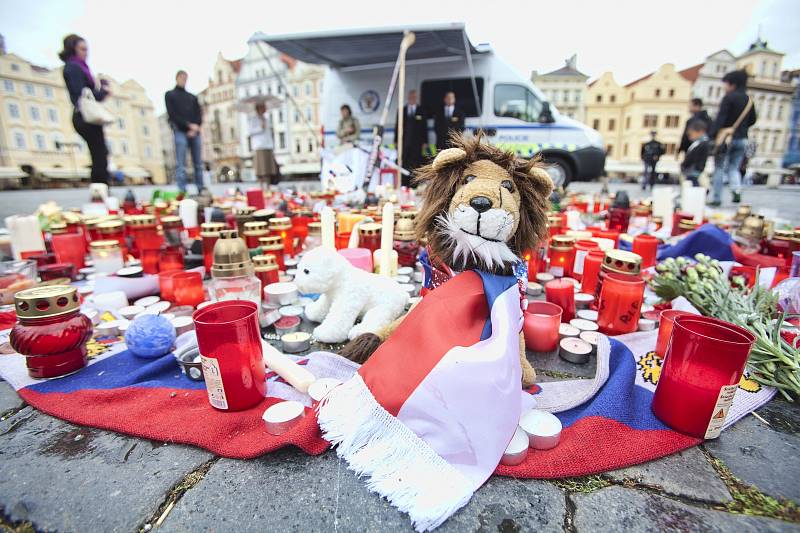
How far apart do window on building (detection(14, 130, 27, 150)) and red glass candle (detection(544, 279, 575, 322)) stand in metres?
38.3

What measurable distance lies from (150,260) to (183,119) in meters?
4.64

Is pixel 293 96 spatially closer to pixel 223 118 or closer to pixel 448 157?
pixel 223 118

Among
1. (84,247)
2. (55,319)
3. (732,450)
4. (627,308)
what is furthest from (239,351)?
(84,247)

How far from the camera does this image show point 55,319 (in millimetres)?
1237

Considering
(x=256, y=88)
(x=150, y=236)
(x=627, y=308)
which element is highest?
(x=256, y=88)

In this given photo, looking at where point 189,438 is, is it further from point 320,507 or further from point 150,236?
point 150,236

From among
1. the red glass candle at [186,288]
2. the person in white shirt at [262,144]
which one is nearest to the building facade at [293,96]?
the person in white shirt at [262,144]

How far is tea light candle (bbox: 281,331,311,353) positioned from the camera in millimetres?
1545

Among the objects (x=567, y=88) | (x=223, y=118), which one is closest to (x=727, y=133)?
(x=567, y=88)

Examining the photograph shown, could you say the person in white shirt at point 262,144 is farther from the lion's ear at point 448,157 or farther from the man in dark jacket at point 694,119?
the man in dark jacket at point 694,119

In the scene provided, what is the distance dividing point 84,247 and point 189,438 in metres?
2.62

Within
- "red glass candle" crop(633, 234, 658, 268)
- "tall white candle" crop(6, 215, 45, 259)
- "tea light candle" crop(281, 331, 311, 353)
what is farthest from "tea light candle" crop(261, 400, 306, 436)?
"tall white candle" crop(6, 215, 45, 259)

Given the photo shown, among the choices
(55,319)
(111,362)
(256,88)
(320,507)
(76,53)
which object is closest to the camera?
(320,507)

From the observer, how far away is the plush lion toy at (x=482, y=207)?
3.61 feet
